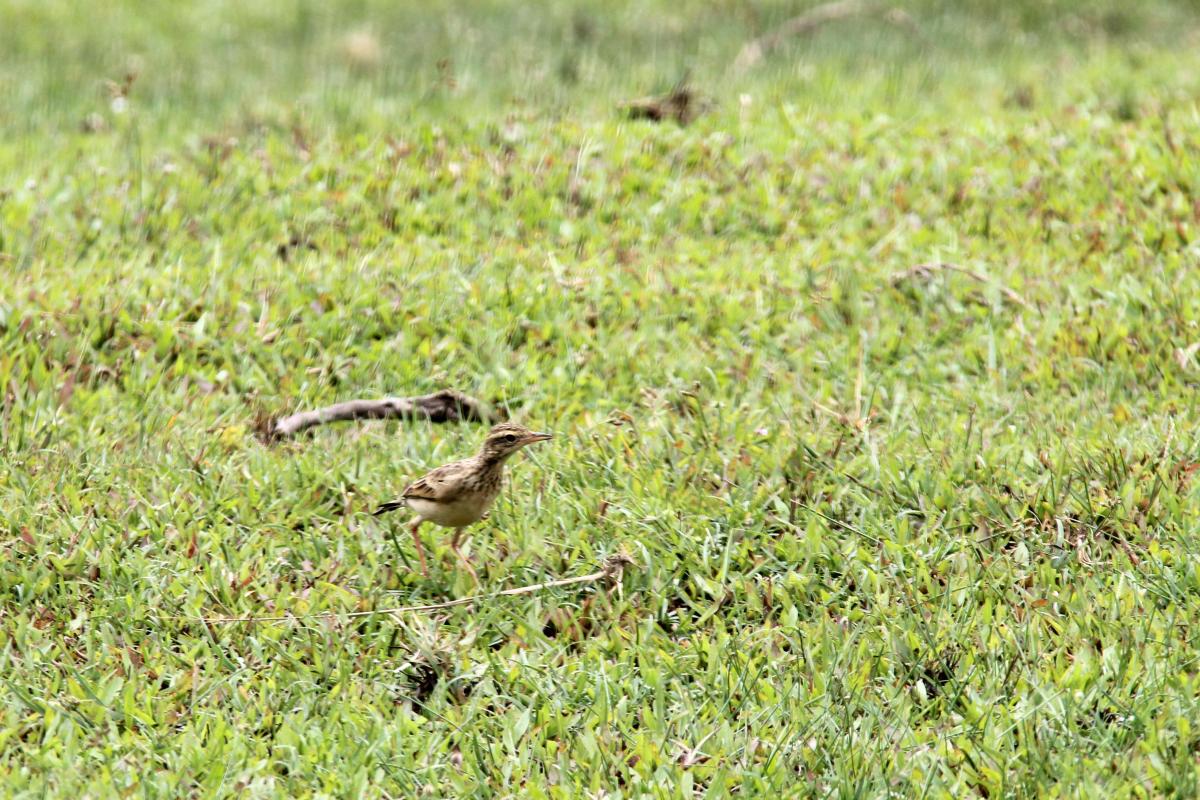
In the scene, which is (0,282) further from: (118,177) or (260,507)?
(260,507)

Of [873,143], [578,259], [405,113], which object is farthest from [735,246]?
[405,113]

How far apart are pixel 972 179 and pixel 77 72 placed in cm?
652

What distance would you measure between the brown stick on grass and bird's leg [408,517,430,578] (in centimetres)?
105

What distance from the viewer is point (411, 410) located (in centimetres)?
669

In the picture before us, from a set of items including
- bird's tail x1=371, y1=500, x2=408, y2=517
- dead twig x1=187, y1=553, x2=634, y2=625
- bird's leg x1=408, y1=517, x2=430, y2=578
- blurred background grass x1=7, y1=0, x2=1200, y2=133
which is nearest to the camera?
dead twig x1=187, y1=553, x2=634, y2=625

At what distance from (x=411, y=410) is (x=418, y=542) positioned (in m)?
1.31

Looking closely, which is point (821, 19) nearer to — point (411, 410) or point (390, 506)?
point (411, 410)

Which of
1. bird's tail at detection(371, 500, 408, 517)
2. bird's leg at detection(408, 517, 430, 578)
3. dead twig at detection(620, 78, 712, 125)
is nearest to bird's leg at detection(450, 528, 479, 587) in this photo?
bird's leg at detection(408, 517, 430, 578)

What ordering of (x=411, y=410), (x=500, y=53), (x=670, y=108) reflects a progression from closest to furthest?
(x=411, y=410) → (x=670, y=108) → (x=500, y=53)

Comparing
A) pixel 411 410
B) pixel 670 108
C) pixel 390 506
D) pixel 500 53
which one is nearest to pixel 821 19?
pixel 500 53

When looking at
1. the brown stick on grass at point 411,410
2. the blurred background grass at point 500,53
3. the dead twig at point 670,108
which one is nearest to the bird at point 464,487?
the brown stick on grass at point 411,410

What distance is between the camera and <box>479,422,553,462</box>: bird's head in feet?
17.8

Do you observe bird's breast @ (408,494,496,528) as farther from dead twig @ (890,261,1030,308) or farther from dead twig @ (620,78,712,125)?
dead twig @ (620,78,712,125)

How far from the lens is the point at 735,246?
8.41 metres
